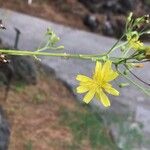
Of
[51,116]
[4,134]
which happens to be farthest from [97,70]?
[51,116]

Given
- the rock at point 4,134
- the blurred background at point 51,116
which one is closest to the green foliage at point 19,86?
the blurred background at point 51,116

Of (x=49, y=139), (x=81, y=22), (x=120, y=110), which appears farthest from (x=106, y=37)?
(x=49, y=139)

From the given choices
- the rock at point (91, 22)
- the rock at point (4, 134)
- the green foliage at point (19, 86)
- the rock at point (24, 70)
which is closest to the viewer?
the rock at point (4, 134)

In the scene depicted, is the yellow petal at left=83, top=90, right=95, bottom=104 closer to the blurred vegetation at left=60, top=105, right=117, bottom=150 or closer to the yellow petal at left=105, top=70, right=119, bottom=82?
the yellow petal at left=105, top=70, right=119, bottom=82

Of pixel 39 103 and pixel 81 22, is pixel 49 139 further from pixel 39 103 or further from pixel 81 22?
pixel 81 22

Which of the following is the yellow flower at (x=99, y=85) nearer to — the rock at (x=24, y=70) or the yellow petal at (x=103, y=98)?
the yellow petal at (x=103, y=98)

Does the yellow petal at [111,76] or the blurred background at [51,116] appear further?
the blurred background at [51,116]

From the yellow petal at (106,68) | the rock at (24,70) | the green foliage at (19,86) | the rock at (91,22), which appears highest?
the yellow petal at (106,68)
